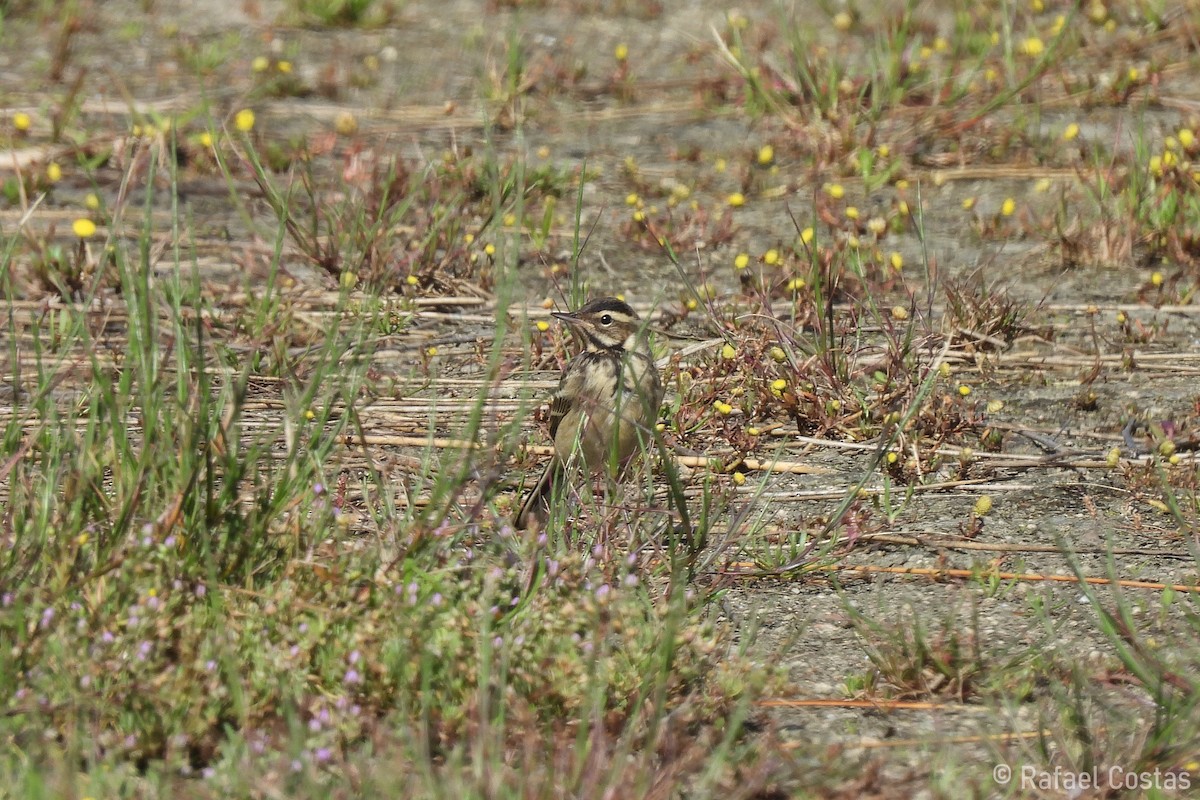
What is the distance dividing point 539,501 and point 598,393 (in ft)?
2.31

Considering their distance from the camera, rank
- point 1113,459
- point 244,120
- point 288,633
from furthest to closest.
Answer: point 244,120 → point 1113,459 → point 288,633

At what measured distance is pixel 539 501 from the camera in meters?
5.48

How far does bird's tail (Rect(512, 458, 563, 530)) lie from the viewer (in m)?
5.28

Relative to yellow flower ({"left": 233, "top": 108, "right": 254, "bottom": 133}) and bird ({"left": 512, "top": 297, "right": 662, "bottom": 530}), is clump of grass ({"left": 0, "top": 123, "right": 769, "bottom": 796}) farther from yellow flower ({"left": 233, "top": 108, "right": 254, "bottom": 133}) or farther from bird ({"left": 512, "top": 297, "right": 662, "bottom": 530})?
yellow flower ({"left": 233, "top": 108, "right": 254, "bottom": 133})

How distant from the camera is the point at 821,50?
962 centimetres

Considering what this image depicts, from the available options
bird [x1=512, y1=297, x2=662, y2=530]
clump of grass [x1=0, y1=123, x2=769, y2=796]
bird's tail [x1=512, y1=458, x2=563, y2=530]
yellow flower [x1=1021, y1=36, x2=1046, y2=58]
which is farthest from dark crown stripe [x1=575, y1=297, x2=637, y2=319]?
yellow flower [x1=1021, y1=36, x2=1046, y2=58]

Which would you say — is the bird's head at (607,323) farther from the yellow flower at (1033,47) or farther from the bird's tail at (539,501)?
the yellow flower at (1033,47)

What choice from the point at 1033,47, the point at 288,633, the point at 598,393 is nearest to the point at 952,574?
the point at 598,393

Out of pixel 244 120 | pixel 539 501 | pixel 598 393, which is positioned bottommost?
pixel 539 501

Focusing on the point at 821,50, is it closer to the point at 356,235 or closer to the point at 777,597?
the point at 356,235

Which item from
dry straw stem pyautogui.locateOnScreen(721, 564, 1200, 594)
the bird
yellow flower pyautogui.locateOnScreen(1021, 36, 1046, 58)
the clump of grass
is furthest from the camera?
yellow flower pyautogui.locateOnScreen(1021, 36, 1046, 58)

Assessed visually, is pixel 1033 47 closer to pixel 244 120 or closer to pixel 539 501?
pixel 244 120

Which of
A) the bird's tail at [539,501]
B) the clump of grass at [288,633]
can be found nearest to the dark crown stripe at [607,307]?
the bird's tail at [539,501]

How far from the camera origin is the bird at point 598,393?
5691 mm
